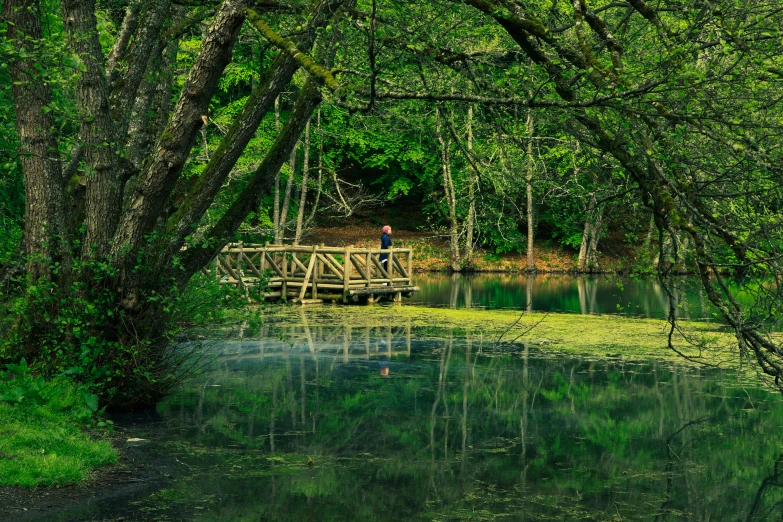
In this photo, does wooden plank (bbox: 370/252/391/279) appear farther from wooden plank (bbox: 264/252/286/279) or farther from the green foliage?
the green foliage

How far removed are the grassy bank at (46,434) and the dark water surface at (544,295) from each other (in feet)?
36.5

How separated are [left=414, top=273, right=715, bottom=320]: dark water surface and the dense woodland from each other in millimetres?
9369

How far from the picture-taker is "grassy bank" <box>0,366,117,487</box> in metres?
7.15

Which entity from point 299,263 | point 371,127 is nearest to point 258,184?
point 371,127

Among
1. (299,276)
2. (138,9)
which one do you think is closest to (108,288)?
(138,9)

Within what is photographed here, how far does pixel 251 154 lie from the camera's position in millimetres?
31000

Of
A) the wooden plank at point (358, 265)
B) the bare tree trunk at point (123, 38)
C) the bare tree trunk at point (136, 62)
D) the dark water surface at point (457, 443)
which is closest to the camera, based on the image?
the dark water surface at point (457, 443)

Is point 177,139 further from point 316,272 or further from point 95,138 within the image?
point 316,272

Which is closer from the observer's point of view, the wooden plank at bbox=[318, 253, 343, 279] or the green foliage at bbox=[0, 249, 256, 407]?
the green foliage at bbox=[0, 249, 256, 407]

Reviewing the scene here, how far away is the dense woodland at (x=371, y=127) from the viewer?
6852mm

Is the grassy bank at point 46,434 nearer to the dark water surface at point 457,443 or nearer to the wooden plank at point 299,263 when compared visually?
the dark water surface at point 457,443

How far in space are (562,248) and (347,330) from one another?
25859mm

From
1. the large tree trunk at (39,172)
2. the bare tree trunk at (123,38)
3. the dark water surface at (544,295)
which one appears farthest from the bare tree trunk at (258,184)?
the dark water surface at (544,295)

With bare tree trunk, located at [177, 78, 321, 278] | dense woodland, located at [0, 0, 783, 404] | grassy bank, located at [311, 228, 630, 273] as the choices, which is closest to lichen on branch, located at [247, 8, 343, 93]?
dense woodland, located at [0, 0, 783, 404]
